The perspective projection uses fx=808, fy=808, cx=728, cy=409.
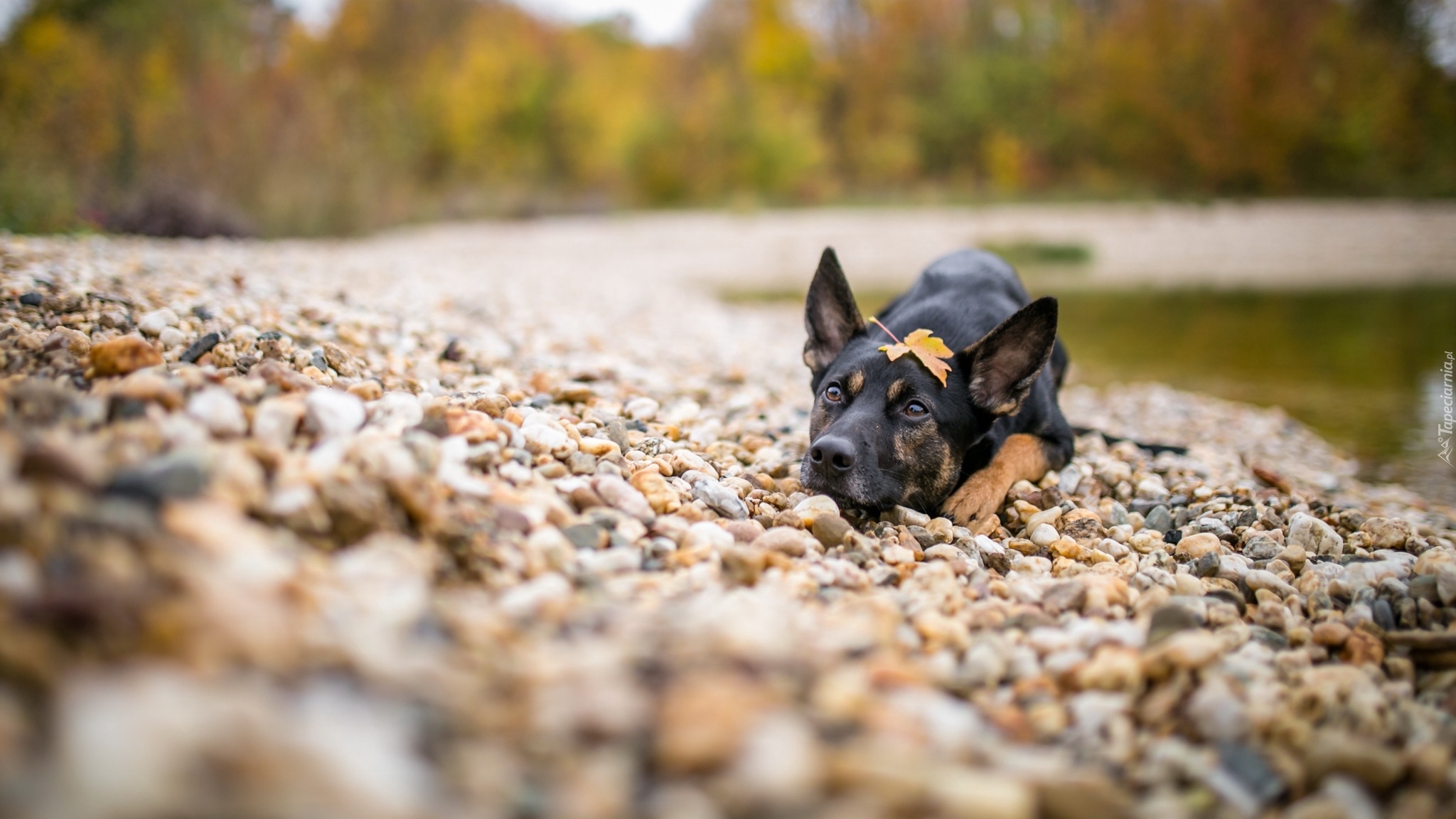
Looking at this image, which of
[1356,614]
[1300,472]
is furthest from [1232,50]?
[1356,614]

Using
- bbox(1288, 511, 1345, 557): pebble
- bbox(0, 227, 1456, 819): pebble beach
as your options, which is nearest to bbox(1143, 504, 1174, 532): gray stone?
bbox(0, 227, 1456, 819): pebble beach

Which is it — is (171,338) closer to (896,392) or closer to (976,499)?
(896,392)

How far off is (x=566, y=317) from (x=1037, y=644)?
6.70m

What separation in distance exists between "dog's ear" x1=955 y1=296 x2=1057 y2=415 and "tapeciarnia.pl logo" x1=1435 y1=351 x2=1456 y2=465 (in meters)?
4.89

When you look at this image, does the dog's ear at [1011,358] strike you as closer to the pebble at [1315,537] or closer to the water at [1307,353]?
the pebble at [1315,537]

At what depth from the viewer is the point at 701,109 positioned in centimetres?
4756

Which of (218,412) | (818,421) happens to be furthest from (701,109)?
(218,412)

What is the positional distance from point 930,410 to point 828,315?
818 millimetres

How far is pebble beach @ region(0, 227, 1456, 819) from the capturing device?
1.29 metres

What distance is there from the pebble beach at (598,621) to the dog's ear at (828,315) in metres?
0.61

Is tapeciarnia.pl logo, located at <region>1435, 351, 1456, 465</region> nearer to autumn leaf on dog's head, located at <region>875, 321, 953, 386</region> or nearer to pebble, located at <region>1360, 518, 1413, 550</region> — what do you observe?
pebble, located at <region>1360, 518, 1413, 550</region>

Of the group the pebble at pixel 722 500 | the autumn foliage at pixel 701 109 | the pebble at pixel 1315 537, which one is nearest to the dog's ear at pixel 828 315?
the pebble at pixel 722 500

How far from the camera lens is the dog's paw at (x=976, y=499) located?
3.57 meters

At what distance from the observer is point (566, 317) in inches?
324
